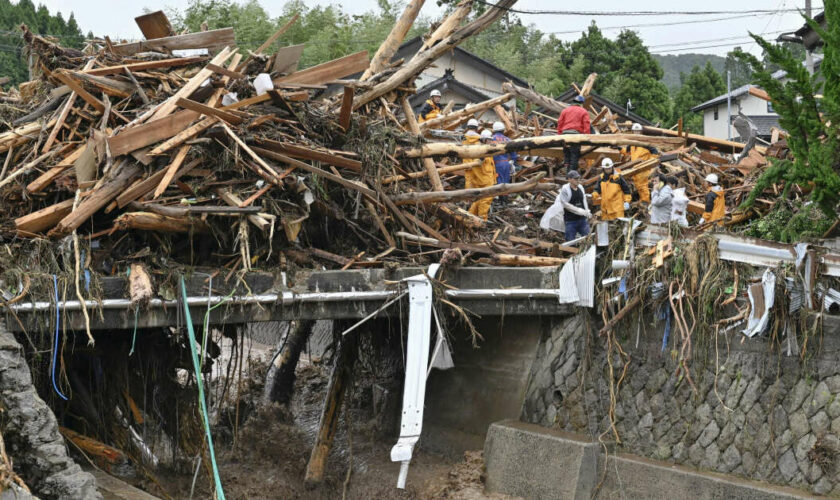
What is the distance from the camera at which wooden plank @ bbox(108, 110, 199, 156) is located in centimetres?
959

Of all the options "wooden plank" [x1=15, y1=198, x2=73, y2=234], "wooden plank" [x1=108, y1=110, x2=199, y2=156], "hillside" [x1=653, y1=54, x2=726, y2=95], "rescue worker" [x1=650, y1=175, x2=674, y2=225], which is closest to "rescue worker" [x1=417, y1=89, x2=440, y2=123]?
"rescue worker" [x1=650, y1=175, x2=674, y2=225]

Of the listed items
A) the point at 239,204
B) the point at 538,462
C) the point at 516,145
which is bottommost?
the point at 538,462

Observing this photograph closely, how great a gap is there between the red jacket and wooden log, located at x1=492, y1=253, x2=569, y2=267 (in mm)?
5272

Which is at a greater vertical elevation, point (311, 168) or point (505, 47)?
point (505, 47)

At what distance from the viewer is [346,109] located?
Result: 1089cm

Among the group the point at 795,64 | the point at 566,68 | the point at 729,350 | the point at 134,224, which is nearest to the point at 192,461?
the point at 134,224

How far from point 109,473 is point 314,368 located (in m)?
6.25

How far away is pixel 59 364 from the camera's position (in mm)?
9773

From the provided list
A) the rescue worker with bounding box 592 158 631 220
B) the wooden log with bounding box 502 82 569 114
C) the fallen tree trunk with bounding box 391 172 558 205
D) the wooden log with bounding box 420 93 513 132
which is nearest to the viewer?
the fallen tree trunk with bounding box 391 172 558 205

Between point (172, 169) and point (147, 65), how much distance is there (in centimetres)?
221

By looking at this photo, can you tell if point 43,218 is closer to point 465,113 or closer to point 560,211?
point 560,211

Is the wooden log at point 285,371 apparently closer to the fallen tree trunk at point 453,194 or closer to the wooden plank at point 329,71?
the fallen tree trunk at point 453,194

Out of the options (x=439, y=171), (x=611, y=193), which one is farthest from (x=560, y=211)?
(x=439, y=171)

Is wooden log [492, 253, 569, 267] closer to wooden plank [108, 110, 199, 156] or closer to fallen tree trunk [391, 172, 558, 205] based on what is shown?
fallen tree trunk [391, 172, 558, 205]
